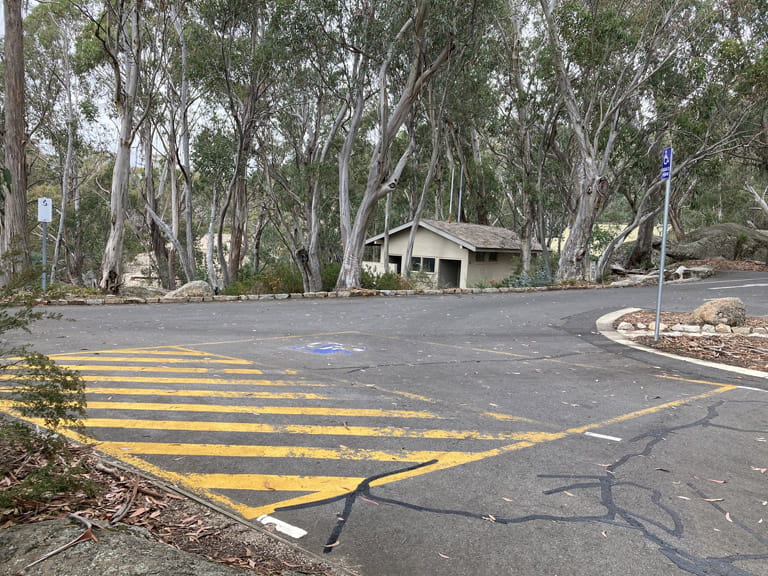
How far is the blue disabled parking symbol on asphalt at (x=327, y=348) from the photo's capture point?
32.8 ft

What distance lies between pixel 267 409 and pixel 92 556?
3894 mm

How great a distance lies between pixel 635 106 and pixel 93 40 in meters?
24.3

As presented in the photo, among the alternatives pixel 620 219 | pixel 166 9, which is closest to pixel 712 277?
pixel 166 9

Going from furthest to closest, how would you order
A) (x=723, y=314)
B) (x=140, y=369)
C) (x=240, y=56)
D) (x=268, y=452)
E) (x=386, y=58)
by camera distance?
(x=240, y=56)
(x=386, y=58)
(x=723, y=314)
(x=140, y=369)
(x=268, y=452)

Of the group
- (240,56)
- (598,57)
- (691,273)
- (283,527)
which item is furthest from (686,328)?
(240,56)

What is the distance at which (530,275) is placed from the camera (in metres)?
27.6

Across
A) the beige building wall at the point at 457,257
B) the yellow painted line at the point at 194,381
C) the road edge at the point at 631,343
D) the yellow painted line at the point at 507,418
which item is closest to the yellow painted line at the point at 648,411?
the yellow painted line at the point at 507,418

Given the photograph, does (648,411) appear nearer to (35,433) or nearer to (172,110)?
(35,433)

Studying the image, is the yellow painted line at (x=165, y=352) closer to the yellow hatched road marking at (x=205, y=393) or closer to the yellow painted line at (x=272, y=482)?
the yellow hatched road marking at (x=205, y=393)

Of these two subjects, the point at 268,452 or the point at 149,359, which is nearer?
the point at 268,452

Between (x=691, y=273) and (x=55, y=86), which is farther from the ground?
(x=55, y=86)

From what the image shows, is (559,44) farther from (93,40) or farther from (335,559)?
(335,559)

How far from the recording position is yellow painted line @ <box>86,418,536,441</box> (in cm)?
571

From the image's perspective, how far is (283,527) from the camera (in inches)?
152
